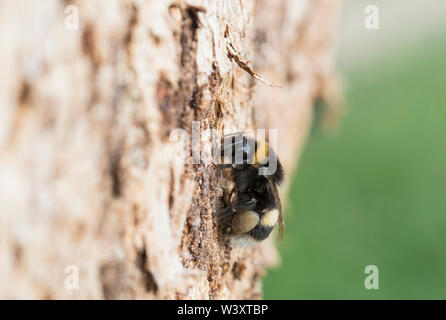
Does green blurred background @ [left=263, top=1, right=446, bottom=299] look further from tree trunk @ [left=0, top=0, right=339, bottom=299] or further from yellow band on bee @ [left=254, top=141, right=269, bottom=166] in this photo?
tree trunk @ [left=0, top=0, right=339, bottom=299]

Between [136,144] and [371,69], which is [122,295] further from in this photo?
[371,69]

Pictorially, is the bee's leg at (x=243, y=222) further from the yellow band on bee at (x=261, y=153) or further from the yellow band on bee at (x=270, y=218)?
the yellow band on bee at (x=261, y=153)

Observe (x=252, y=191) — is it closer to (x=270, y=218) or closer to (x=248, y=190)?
(x=248, y=190)

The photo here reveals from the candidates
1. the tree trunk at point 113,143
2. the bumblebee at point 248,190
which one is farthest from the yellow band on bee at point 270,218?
the tree trunk at point 113,143

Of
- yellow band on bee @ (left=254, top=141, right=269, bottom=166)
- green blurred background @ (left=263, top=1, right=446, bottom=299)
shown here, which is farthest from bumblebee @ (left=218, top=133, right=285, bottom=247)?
green blurred background @ (left=263, top=1, right=446, bottom=299)

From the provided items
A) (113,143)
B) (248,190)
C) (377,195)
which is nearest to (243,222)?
(248,190)
